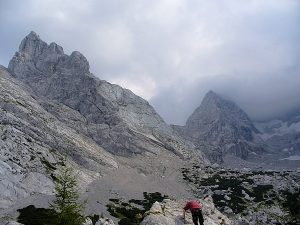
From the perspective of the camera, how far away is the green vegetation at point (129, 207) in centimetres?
13930

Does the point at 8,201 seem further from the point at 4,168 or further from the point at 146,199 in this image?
the point at 146,199

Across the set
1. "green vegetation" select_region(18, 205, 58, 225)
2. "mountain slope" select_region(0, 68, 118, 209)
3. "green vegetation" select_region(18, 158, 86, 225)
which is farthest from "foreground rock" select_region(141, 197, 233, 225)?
"mountain slope" select_region(0, 68, 118, 209)

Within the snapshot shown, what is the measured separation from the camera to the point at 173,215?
3709 cm

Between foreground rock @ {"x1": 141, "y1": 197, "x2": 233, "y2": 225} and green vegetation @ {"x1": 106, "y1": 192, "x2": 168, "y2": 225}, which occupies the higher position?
green vegetation @ {"x1": 106, "y1": 192, "x2": 168, "y2": 225}

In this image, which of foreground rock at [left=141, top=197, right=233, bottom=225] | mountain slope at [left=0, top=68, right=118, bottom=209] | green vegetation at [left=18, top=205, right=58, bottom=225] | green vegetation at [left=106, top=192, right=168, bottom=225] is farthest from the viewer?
mountain slope at [left=0, top=68, right=118, bottom=209]

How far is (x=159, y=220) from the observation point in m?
35.1

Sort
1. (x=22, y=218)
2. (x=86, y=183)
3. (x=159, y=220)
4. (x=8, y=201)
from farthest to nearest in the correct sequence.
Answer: (x=86, y=183), (x=8, y=201), (x=22, y=218), (x=159, y=220)

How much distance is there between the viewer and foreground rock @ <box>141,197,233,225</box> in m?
35.5

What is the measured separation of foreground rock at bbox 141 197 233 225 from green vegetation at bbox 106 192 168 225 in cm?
9042

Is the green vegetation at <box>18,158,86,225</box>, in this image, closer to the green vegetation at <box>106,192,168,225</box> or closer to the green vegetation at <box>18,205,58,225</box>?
the green vegetation at <box>18,205,58,225</box>

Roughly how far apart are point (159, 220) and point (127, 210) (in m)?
120

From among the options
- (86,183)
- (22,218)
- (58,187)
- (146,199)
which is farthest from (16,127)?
(58,187)

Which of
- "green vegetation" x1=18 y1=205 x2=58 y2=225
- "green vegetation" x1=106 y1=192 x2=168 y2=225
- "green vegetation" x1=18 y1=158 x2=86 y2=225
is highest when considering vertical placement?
"green vegetation" x1=106 y1=192 x2=168 y2=225

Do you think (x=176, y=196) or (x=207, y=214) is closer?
(x=207, y=214)
